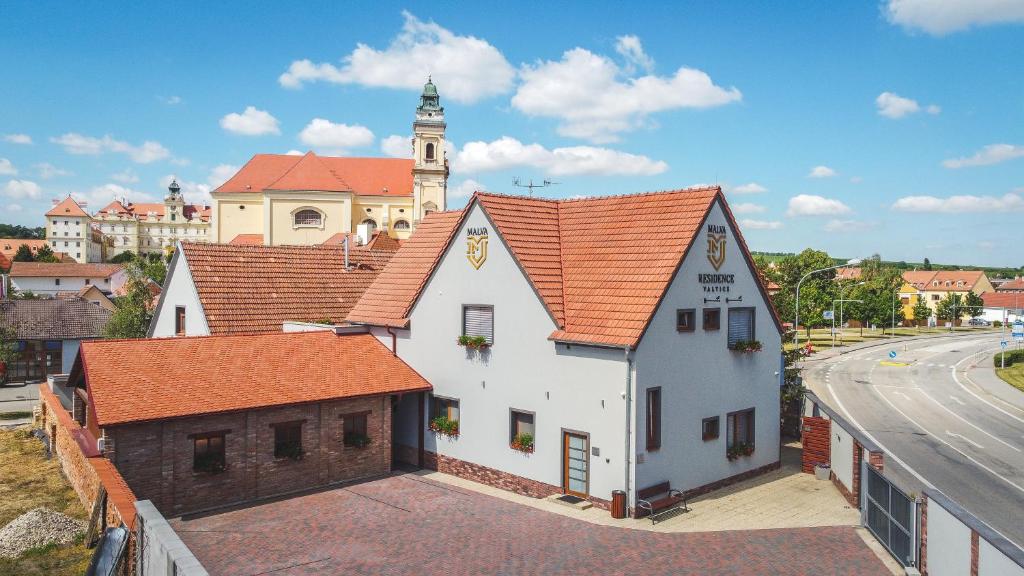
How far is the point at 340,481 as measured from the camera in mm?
19641

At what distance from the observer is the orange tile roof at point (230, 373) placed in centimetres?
1691

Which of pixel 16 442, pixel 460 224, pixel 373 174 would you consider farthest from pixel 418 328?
pixel 373 174

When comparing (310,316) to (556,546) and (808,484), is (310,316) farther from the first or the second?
(808,484)

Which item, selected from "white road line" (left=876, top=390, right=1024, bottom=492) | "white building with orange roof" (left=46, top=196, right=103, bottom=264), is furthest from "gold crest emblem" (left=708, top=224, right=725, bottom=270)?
"white building with orange roof" (left=46, top=196, right=103, bottom=264)

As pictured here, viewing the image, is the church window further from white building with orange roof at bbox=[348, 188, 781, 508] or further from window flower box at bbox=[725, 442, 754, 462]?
window flower box at bbox=[725, 442, 754, 462]

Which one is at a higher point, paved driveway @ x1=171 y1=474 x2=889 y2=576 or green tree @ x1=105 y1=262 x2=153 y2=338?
green tree @ x1=105 y1=262 x2=153 y2=338

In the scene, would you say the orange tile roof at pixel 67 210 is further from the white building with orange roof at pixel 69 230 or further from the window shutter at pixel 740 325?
the window shutter at pixel 740 325

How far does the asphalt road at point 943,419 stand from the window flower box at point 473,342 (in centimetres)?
1251

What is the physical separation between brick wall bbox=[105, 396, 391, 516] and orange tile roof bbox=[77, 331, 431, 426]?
0.31 metres

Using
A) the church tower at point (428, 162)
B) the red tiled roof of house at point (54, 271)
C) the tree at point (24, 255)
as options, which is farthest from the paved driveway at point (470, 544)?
the tree at point (24, 255)

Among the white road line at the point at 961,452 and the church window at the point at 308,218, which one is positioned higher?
the church window at the point at 308,218

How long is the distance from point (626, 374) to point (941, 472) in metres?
13.2

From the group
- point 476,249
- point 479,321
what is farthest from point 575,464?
point 476,249

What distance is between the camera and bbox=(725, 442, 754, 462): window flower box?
1981 centimetres
